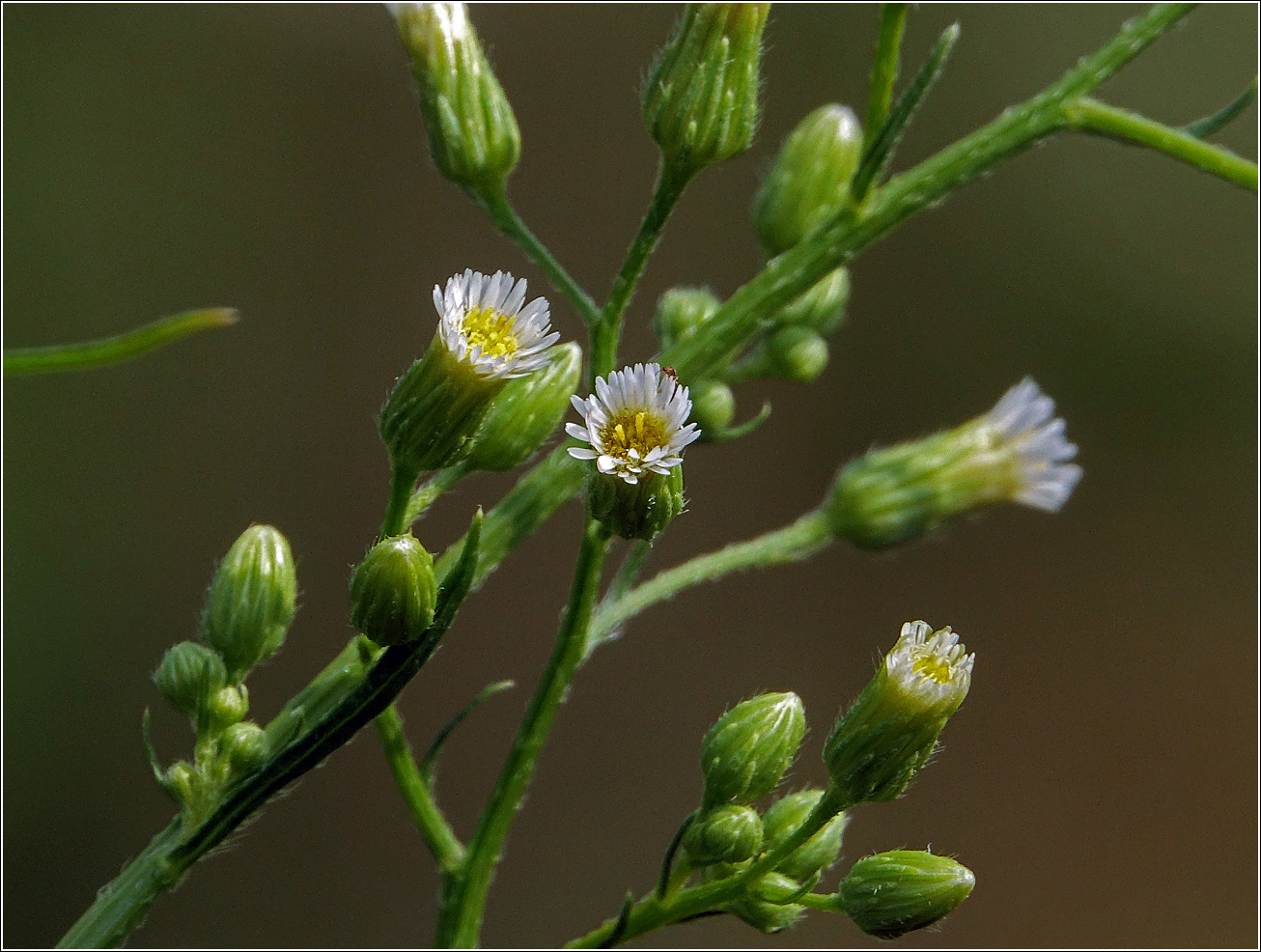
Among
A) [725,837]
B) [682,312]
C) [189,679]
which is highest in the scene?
[682,312]

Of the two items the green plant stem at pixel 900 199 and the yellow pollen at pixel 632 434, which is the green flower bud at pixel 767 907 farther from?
the green plant stem at pixel 900 199

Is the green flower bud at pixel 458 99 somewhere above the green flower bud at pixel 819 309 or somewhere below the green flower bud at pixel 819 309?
above

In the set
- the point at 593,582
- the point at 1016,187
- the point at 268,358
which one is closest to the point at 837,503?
the point at 593,582

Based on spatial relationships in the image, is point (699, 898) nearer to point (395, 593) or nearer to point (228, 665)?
point (395, 593)

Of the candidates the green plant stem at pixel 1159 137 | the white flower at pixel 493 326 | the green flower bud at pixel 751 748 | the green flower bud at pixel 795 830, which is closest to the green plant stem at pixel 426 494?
the white flower at pixel 493 326

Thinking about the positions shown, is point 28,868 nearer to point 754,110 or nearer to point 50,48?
point 50,48

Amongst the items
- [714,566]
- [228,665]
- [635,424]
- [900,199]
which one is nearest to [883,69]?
[900,199]

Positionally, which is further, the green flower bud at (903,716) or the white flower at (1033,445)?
the white flower at (1033,445)
